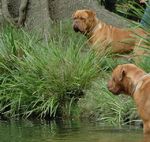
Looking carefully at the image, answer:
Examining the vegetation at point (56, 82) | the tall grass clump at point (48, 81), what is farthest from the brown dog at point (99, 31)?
the tall grass clump at point (48, 81)

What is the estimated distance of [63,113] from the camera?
13.3 m

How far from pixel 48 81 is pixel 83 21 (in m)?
1.93

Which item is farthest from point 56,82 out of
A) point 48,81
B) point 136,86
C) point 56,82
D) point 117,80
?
point 136,86

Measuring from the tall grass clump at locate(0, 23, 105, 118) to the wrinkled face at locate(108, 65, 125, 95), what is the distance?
275 centimetres

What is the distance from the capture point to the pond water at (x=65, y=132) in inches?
401

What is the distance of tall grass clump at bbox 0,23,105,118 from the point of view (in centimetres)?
1338

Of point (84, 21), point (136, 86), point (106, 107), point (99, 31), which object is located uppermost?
point (84, 21)

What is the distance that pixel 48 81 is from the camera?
44.2ft

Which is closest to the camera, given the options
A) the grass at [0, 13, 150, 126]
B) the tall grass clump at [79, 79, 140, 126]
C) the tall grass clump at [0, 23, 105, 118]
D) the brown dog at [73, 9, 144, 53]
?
the tall grass clump at [79, 79, 140, 126]

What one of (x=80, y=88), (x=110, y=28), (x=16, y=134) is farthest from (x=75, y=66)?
(x=16, y=134)

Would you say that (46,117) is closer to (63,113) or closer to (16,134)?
(63,113)

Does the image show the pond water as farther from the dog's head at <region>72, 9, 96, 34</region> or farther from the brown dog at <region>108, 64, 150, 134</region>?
the dog's head at <region>72, 9, 96, 34</region>

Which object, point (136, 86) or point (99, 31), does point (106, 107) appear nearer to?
point (136, 86)

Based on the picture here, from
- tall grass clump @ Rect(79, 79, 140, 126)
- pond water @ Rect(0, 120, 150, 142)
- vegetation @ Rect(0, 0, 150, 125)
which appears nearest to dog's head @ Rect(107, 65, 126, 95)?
pond water @ Rect(0, 120, 150, 142)
